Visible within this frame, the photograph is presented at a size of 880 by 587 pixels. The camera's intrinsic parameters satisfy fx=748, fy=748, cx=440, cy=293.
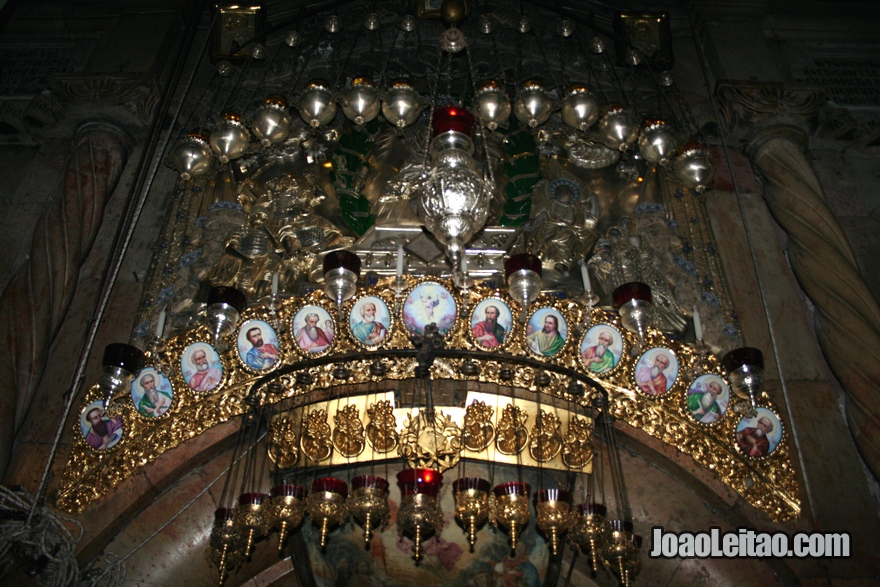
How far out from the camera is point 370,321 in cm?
464

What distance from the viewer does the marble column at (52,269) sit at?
4465 mm

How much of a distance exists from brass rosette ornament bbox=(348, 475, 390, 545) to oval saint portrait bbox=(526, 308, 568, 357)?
4.53ft

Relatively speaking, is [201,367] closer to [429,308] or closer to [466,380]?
[429,308]

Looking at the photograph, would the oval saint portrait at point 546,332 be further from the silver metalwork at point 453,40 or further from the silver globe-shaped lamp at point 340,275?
the silver metalwork at point 453,40

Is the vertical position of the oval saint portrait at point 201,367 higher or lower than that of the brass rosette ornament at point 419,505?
higher

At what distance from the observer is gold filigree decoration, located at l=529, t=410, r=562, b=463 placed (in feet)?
14.6

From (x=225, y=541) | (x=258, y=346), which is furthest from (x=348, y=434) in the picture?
(x=225, y=541)

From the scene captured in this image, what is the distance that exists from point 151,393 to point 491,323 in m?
2.14

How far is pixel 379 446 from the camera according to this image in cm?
442

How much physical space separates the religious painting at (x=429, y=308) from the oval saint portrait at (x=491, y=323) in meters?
0.14

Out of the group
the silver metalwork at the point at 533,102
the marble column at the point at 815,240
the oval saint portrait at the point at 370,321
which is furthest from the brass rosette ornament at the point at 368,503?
the marble column at the point at 815,240

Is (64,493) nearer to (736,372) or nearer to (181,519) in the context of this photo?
(181,519)

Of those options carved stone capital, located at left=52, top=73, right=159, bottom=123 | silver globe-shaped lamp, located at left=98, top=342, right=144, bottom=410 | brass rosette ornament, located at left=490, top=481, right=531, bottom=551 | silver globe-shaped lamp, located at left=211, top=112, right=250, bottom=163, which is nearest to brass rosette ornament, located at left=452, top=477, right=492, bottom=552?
brass rosette ornament, located at left=490, top=481, right=531, bottom=551

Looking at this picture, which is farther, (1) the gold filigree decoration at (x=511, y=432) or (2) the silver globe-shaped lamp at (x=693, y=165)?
(2) the silver globe-shaped lamp at (x=693, y=165)
